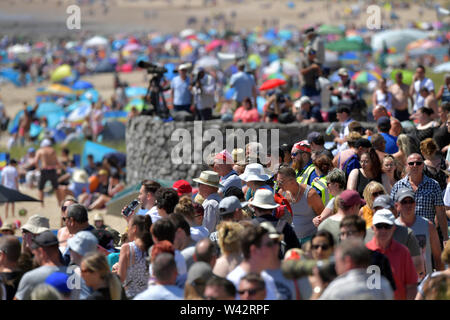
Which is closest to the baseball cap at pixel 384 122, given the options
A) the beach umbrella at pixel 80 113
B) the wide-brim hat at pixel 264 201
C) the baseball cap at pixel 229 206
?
the wide-brim hat at pixel 264 201

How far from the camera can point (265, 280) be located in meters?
4.71

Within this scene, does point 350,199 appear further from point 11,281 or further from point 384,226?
point 11,281

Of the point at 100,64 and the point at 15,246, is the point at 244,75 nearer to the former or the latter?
the point at 15,246

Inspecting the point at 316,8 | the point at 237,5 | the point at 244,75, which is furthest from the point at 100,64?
the point at 237,5

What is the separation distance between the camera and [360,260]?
4.58 m

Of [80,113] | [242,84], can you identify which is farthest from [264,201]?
[80,113]

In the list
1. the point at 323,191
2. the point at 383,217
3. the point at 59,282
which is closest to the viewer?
the point at 59,282

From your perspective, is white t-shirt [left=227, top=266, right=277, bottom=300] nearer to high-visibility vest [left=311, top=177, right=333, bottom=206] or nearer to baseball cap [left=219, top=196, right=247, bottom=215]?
Answer: baseball cap [left=219, top=196, right=247, bottom=215]

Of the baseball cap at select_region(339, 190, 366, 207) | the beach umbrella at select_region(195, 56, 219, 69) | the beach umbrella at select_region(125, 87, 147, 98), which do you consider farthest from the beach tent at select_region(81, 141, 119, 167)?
the baseball cap at select_region(339, 190, 366, 207)

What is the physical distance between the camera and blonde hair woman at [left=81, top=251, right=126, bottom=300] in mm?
5012

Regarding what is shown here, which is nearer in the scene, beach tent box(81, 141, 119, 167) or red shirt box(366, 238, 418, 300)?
red shirt box(366, 238, 418, 300)

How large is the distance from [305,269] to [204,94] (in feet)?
31.8

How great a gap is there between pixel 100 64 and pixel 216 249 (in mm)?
41257

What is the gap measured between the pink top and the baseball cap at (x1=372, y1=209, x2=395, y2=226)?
26.8 feet
